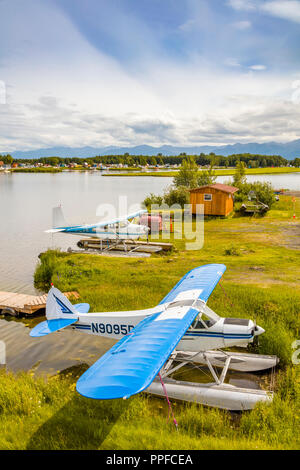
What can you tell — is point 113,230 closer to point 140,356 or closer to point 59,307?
point 59,307

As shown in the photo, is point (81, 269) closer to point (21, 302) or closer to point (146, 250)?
point (21, 302)

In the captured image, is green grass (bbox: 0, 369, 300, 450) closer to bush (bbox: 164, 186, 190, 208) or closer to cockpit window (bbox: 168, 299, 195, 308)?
cockpit window (bbox: 168, 299, 195, 308)

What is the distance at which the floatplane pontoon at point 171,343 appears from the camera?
450cm

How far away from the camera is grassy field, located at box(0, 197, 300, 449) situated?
501 cm

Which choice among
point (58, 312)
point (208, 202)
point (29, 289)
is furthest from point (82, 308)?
point (208, 202)

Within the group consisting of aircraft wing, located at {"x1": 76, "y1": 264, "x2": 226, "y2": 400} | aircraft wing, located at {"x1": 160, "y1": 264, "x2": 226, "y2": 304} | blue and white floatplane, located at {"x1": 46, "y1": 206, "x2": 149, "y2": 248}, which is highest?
blue and white floatplane, located at {"x1": 46, "y1": 206, "x2": 149, "y2": 248}

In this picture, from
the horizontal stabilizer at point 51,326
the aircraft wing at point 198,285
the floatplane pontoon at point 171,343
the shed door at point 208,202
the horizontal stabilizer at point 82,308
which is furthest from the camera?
the shed door at point 208,202

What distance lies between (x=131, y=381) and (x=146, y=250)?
1574 cm

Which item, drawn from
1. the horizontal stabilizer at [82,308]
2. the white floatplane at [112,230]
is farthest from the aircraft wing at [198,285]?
the white floatplane at [112,230]

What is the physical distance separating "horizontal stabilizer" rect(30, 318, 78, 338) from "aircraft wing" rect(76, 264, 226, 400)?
2462 mm

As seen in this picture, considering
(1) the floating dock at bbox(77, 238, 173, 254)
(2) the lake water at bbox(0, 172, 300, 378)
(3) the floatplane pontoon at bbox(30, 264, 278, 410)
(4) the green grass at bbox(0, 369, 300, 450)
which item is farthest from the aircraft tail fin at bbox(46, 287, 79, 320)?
(1) the floating dock at bbox(77, 238, 173, 254)

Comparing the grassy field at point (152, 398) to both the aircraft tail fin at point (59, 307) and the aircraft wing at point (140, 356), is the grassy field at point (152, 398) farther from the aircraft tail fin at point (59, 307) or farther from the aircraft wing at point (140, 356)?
the aircraft tail fin at point (59, 307)

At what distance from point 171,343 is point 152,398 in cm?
269
